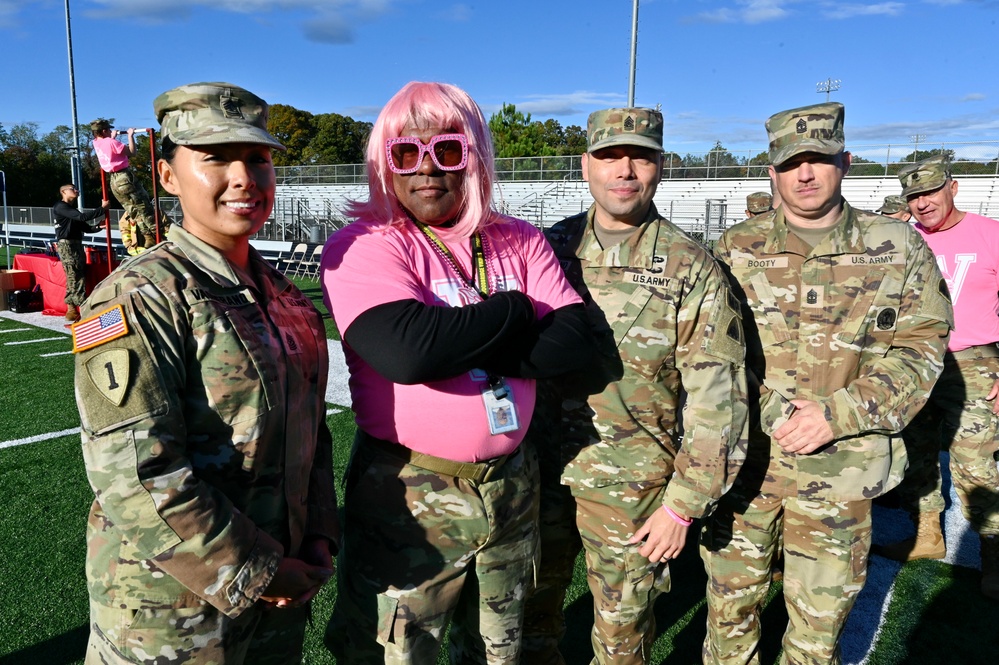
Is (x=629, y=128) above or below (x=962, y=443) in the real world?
above

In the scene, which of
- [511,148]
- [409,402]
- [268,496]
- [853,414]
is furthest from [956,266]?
[511,148]

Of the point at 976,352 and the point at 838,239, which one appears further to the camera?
the point at 976,352

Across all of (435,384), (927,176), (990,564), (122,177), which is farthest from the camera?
(122,177)

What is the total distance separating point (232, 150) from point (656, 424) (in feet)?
5.50

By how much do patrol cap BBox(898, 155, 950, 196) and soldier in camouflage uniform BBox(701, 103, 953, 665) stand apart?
1987mm

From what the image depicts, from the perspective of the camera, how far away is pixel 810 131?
2.64 m

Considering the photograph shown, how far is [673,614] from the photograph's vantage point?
3580 millimetres

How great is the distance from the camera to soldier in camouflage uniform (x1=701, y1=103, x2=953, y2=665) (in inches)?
103

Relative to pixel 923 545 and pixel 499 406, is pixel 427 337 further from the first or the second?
pixel 923 545

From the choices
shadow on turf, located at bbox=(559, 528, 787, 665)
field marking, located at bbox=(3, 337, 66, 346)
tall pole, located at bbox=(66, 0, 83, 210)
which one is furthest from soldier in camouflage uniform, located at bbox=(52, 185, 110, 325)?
tall pole, located at bbox=(66, 0, 83, 210)

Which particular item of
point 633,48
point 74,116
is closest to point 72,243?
point 633,48

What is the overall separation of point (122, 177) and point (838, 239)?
9.39 meters

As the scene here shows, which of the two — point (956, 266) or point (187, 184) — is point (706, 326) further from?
point (956, 266)

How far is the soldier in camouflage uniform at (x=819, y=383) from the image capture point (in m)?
2.62
